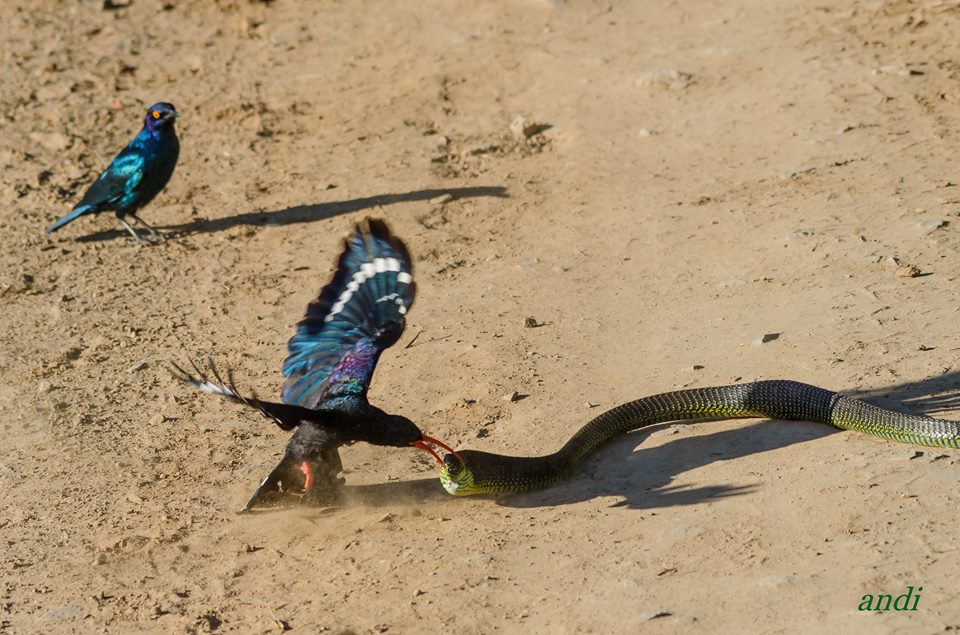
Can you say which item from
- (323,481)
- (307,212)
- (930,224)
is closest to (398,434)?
(323,481)

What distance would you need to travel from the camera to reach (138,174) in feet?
33.1

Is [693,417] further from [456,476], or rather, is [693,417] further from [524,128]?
[524,128]

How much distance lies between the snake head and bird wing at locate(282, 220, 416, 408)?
2.37 ft

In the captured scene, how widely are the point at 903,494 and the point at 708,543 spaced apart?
97cm

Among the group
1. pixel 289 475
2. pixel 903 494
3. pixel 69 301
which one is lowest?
pixel 69 301

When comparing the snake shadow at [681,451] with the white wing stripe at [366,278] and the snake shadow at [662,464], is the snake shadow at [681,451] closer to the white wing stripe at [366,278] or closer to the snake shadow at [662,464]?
the snake shadow at [662,464]

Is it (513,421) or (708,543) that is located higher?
(708,543)

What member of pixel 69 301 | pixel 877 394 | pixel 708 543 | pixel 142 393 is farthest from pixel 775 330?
pixel 69 301

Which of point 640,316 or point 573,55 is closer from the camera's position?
point 640,316

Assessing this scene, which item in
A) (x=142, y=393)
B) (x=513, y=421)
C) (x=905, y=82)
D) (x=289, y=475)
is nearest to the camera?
(x=289, y=475)

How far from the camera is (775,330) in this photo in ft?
25.3

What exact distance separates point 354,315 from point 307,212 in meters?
3.90

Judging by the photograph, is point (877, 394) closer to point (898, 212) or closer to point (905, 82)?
point (898, 212)

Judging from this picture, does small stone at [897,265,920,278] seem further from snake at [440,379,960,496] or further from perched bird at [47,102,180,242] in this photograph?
perched bird at [47,102,180,242]
